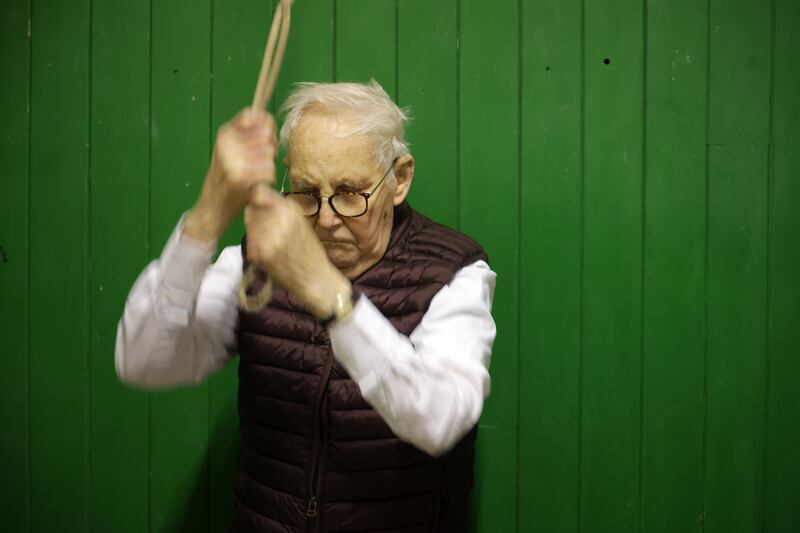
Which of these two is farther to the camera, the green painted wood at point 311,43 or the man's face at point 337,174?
the green painted wood at point 311,43

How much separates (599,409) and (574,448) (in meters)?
0.10

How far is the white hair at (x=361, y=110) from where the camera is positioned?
3.21ft

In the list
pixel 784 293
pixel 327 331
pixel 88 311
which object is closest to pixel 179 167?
pixel 88 311

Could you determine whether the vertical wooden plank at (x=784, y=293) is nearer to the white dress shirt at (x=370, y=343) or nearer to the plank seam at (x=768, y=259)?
the plank seam at (x=768, y=259)

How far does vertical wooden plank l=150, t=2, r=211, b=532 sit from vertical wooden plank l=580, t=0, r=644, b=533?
2.71 ft

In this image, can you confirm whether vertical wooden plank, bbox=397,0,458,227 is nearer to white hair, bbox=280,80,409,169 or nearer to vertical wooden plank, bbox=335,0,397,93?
vertical wooden plank, bbox=335,0,397,93

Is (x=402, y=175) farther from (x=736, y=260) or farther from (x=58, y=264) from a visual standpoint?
(x=58, y=264)

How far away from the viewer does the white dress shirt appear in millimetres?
802

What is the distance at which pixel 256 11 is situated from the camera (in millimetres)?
1384

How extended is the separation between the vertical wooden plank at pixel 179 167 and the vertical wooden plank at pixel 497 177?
57 centimetres

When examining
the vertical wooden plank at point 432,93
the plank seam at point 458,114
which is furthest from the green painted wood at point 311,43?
the plank seam at point 458,114

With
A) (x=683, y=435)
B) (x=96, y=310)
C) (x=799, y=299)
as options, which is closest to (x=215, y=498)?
(x=96, y=310)

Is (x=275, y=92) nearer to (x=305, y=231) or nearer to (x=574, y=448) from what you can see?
(x=305, y=231)

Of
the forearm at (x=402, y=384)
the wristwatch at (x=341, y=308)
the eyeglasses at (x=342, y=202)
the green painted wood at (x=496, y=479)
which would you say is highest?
the eyeglasses at (x=342, y=202)
